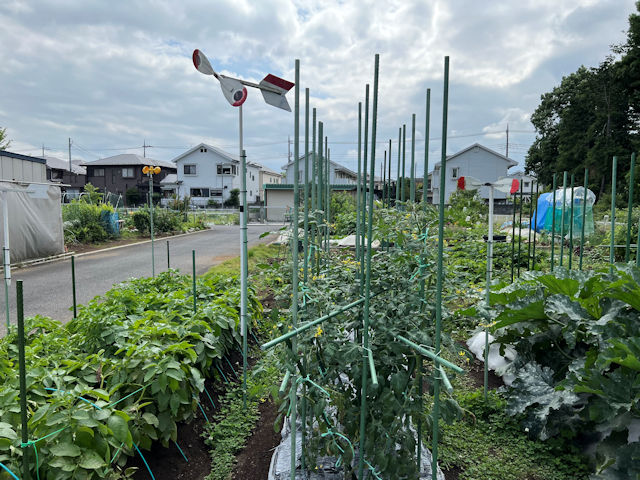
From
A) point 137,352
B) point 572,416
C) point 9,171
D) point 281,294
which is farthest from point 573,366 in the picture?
point 9,171

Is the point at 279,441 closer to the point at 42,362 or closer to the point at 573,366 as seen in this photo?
the point at 42,362

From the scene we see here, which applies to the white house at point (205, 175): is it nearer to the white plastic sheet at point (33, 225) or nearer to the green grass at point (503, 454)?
the white plastic sheet at point (33, 225)

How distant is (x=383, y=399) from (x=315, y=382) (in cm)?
36

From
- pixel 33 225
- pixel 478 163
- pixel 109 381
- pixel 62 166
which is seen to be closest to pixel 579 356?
pixel 109 381

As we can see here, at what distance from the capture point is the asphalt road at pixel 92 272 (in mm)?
6516

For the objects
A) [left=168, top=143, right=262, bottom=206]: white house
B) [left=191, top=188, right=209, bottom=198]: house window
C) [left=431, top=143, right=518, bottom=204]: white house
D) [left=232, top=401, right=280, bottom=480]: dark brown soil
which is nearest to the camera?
[left=232, top=401, right=280, bottom=480]: dark brown soil

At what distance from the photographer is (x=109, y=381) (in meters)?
2.41

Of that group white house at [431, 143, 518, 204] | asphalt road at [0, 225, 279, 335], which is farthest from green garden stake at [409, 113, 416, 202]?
white house at [431, 143, 518, 204]

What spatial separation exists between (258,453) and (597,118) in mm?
29817

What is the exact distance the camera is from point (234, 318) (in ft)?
12.1

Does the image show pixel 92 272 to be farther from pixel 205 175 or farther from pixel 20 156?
pixel 205 175

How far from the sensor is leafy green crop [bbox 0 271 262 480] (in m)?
1.77

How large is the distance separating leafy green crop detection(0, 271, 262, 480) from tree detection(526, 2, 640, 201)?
24009 mm

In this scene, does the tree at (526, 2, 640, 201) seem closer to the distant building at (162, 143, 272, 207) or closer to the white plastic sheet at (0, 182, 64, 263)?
the white plastic sheet at (0, 182, 64, 263)
